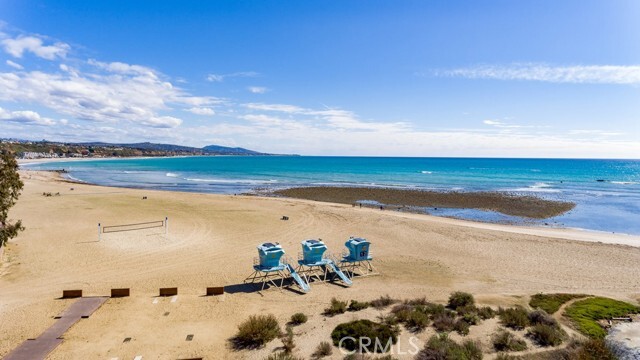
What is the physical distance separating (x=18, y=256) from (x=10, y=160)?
18.8ft

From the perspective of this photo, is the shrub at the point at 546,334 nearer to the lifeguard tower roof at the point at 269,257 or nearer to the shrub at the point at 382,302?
the shrub at the point at 382,302

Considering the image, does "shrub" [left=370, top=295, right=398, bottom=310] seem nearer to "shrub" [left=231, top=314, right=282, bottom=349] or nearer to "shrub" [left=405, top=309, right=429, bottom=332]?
"shrub" [left=405, top=309, right=429, bottom=332]

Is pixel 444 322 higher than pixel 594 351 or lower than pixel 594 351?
lower

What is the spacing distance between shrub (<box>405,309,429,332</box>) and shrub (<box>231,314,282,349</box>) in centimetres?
458

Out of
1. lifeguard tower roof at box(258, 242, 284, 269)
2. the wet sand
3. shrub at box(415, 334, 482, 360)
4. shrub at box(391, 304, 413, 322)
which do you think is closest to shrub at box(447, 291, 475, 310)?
shrub at box(391, 304, 413, 322)

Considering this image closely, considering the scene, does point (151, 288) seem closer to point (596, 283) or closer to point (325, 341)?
point (325, 341)

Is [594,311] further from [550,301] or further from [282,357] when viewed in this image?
[282,357]

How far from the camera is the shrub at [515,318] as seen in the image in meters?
12.3

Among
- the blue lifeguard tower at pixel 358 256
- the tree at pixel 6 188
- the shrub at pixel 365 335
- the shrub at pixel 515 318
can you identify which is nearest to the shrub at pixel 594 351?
the shrub at pixel 515 318

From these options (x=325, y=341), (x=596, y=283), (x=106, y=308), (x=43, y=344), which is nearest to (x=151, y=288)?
(x=106, y=308)

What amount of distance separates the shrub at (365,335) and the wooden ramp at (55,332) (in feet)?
29.9

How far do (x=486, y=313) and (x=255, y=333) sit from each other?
8457 millimetres

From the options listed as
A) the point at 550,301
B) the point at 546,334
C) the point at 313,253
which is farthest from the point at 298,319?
the point at 550,301

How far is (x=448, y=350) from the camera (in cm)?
1047
